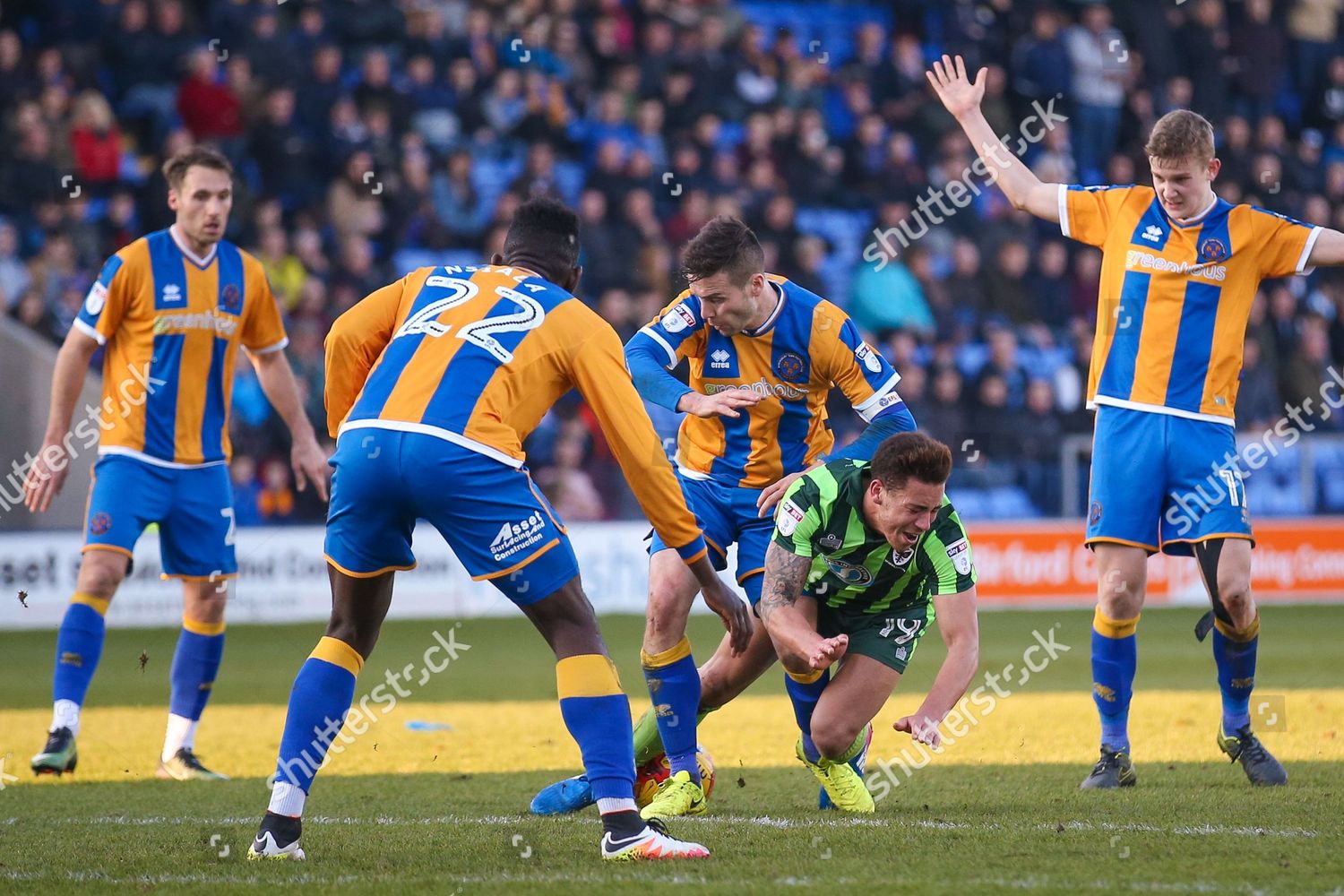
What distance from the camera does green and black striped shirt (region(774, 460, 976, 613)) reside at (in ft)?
18.8

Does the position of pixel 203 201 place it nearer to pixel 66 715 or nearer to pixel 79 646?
pixel 79 646

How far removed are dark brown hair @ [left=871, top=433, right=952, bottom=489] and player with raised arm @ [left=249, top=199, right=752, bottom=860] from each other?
2.63 ft

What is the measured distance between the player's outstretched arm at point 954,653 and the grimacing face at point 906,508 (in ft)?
1.22

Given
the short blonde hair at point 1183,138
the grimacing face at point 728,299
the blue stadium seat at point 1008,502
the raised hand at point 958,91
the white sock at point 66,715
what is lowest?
the blue stadium seat at point 1008,502

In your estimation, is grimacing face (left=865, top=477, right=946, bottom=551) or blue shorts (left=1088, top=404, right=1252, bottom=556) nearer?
grimacing face (left=865, top=477, right=946, bottom=551)

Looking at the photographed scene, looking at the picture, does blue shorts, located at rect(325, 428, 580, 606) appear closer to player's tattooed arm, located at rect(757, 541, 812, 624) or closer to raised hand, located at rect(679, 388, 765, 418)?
raised hand, located at rect(679, 388, 765, 418)

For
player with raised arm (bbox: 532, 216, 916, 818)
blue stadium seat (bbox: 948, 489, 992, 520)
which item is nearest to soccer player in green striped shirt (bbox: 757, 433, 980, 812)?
player with raised arm (bbox: 532, 216, 916, 818)

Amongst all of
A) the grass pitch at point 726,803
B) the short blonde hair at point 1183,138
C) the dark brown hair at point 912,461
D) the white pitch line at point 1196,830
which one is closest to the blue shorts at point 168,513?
the grass pitch at point 726,803

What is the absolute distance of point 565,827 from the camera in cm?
560

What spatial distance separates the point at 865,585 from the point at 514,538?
1.73 metres

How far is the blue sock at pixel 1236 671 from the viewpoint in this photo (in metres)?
6.68

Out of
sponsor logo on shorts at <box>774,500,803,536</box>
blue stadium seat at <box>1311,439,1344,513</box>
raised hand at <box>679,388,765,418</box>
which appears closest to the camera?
raised hand at <box>679,388,765,418</box>

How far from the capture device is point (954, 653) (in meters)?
5.66

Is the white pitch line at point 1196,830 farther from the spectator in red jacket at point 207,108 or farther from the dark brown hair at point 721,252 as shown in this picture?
the spectator in red jacket at point 207,108
